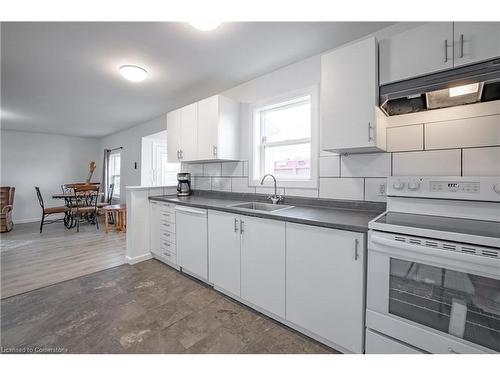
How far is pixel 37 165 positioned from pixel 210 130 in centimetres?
655

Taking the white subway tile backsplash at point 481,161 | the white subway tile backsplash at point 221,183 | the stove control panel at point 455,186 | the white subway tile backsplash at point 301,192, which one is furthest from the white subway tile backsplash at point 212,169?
the white subway tile backsplash at point 481,161

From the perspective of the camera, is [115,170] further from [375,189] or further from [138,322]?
[375,189]

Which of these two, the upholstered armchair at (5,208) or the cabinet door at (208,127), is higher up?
the cabinet door at (208,127)

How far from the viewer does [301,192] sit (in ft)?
7.34

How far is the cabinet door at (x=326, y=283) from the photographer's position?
1.30 meters

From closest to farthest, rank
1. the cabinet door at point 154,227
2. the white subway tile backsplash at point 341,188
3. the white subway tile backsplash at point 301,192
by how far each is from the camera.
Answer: the white subway tile backsplash at point 341,188 < the white subway tile backsplash at point 301,192 < the cabinet door at point 154,227

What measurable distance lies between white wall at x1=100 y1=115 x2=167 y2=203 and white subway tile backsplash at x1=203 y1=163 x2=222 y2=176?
180cm

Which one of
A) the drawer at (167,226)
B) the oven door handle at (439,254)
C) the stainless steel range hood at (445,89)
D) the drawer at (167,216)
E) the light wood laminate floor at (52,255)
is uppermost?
the stainless steel range hood at (445,89)

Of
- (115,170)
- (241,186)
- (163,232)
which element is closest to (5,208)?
(115,170)

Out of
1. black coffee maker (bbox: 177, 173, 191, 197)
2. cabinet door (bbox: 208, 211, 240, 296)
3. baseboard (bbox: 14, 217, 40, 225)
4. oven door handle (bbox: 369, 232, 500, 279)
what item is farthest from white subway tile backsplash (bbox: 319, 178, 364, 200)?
baseboard (bbox: 14, 217, 40, 225)

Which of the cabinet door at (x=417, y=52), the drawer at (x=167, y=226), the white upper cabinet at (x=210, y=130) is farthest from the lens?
the drawer at (x=167, y=226)

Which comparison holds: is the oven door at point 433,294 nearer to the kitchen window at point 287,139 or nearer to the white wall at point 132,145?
the kitchen window at point 287,139

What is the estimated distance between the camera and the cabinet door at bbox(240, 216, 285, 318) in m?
1.65

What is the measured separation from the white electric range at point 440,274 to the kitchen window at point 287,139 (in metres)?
1.03
